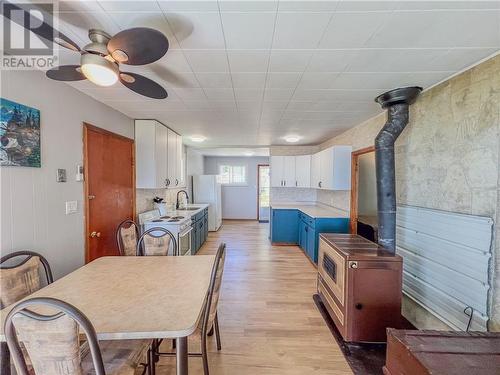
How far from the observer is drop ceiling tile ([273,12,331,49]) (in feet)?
4.35

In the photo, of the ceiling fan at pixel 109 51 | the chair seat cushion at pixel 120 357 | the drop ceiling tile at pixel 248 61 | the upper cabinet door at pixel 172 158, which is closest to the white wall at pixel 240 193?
the upper cabinet door at pixel 172 158

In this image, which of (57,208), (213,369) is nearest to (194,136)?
(57,208)

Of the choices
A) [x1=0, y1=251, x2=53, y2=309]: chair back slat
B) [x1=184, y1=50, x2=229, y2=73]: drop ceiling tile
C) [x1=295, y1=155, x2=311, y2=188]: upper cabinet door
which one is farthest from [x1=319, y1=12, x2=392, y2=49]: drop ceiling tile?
[x1=295, y1=155, x2=311, y2=188]: upper cabinet door

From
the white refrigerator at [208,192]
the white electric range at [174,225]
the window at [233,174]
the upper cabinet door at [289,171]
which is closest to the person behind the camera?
the white electric range at [174,225]

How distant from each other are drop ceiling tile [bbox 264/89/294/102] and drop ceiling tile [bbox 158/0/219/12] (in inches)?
45.9

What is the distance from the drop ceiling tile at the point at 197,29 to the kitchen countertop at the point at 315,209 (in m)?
3.21

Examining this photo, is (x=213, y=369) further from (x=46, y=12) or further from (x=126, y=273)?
(x=46, y=12)

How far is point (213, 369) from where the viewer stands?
75.3 inches

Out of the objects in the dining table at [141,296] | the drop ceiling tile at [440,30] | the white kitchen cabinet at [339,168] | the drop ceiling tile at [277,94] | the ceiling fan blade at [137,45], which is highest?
the drop ceiling tile at [277,94]

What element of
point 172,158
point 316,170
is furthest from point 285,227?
point 172,158

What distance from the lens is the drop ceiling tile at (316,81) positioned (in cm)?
203

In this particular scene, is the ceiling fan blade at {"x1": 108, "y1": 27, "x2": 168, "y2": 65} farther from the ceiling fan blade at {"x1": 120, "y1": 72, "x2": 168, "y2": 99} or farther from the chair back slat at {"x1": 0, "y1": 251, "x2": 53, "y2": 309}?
the chair back slat at {"x1": 0, "y1": 251, "x2": 53, "y2": 309}

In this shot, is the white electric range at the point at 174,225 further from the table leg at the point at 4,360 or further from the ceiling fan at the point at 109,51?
the ceiling fan at the point at 109,51

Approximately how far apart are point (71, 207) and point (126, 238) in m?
0.65
